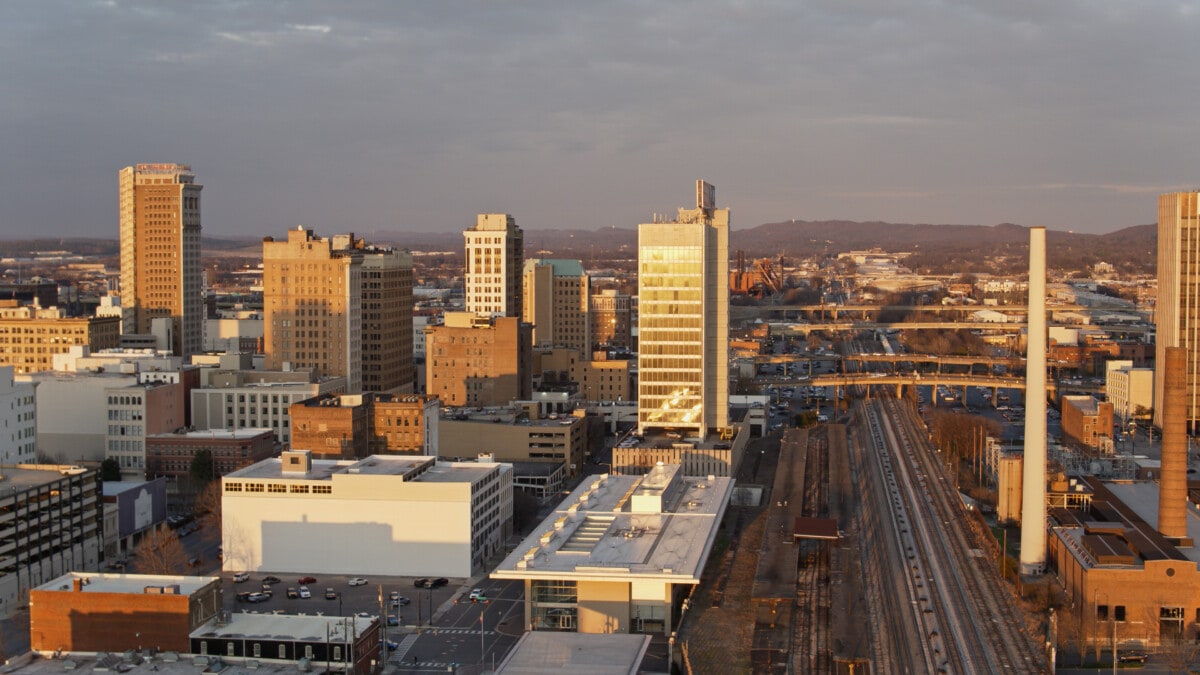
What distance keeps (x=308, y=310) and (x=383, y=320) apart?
4.86 meters

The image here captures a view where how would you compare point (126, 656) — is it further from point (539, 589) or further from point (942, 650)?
point (942, 650)

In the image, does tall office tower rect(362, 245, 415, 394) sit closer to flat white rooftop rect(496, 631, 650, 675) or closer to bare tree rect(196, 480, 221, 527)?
bare tree rect(196, 480, 221, 527)

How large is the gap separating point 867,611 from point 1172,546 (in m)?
10.1

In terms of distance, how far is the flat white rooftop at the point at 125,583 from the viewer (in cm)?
3394

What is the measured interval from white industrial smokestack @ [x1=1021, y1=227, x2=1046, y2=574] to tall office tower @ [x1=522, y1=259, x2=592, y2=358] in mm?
54908

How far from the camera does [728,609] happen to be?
3812cm

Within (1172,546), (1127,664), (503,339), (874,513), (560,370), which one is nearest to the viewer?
(1127,664)

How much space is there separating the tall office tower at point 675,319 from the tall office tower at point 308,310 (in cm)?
2158

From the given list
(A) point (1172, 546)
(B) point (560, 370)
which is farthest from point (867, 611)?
(B) point (560, 370)

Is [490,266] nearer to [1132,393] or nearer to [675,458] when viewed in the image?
[675,458]

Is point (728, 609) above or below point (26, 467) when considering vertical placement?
below

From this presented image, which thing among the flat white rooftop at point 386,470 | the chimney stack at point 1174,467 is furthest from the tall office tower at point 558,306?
the chimney stack at point 1174,467

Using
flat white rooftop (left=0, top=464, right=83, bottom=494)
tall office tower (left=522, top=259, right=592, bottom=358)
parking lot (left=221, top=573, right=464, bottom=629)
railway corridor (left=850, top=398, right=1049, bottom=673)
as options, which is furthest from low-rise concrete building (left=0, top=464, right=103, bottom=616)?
tall office tower (left=522, top=259, right=592, bottom=358)

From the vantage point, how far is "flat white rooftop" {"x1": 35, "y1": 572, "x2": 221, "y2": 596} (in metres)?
33.9
